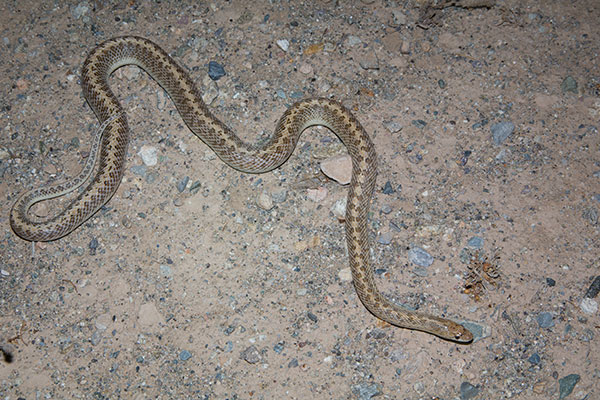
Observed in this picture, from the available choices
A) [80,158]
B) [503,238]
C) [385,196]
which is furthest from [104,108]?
[503,238]

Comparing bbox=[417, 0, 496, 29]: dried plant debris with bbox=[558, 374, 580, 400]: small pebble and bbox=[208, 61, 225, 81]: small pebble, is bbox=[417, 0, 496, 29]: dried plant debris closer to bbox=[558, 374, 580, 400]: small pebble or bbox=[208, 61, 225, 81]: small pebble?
bbox=[208, 61, 225, 81]: small pebble

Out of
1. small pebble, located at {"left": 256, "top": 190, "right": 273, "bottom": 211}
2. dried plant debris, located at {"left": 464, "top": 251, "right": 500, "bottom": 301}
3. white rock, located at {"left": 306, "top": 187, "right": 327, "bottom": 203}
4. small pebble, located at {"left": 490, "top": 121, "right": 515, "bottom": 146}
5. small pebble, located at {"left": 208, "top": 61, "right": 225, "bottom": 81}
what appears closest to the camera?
dried plant debris, located at {"left": 464, "top": 251, "right": 500, "bottom": 301}

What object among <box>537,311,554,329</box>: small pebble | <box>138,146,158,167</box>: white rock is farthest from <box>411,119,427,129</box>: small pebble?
<box>138,146,158,167</box>: white rock

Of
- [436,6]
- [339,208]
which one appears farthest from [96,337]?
[436,6]

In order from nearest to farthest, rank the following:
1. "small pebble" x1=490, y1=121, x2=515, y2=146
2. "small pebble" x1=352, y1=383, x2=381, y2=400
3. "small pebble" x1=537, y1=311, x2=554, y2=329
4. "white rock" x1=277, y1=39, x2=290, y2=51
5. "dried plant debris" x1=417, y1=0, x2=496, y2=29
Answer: "small pebble" x1=352, y1=383, x2=381, y2=400
"small pebble" x1=537, y1=311, x2=554, y2=329
"small pebble" x1=490, y1=121, x2=515, y2=146
"white rock" x1=277, y1=39, x2=290, y2=51
"dried plant debris" x1=417, y1=0, x2=496, y2=29

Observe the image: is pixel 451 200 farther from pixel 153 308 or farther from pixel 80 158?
pixel 80 158

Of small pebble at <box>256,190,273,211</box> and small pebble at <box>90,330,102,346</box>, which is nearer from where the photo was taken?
small pebble at <box>90,330,102,346</box>

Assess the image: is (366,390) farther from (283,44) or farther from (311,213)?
(283,44)
